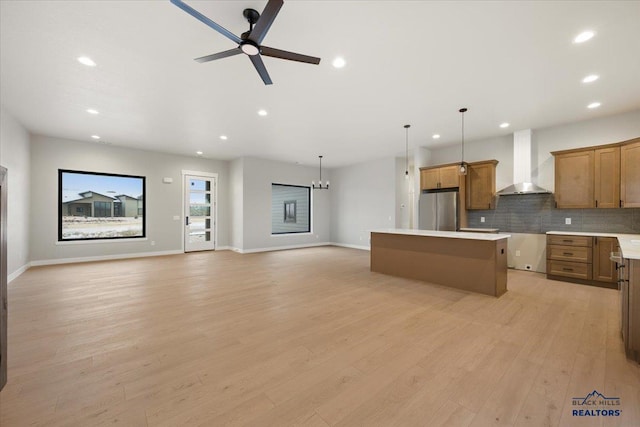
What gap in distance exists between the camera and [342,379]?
6.17ft

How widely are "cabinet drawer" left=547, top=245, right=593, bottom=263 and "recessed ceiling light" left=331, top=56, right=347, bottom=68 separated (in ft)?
16.2

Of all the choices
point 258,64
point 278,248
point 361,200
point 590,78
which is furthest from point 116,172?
point 590,78

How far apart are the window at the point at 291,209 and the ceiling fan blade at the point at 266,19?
24.0 ft

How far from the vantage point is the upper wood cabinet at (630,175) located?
160 inches

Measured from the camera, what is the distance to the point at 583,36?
2578 millimetres

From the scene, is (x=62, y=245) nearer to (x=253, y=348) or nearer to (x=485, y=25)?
(x=253, y=348)

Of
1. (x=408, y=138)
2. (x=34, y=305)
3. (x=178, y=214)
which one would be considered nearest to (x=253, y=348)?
(x=34, y=305)

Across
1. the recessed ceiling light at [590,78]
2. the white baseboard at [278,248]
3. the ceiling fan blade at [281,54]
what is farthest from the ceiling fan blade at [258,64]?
the white baseboard at [278,248]

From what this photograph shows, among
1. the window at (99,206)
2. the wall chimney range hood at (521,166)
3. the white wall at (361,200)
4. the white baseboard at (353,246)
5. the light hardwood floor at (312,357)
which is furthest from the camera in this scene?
the white baseboard at (353,246)

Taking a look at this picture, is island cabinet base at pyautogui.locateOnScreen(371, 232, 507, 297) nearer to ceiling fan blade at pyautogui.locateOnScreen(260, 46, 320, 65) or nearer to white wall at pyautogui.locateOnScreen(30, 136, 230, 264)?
ceiling fan blade at pyautogui.locateOnScreen(260, 46, 320, 65)

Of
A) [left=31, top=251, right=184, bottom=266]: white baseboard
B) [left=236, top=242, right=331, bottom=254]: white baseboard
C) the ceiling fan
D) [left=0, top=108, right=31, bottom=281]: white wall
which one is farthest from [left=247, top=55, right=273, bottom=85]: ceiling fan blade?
[left=31, top=251, right=184, bottom=266]: white baseboard

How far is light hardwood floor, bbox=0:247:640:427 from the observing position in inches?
62.3

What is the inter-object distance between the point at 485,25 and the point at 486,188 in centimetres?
415

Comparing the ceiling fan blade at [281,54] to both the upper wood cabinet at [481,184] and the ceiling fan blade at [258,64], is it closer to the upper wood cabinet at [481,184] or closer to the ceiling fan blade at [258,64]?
the ceiling fan blade at [258,64]
